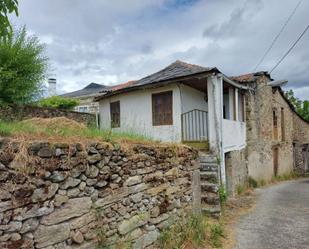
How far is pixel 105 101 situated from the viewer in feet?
46.0

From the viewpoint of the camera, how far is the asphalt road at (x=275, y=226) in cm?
580

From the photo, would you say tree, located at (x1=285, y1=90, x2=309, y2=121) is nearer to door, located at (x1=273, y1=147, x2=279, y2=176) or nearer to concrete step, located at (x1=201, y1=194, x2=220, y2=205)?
door, located at (x1=273, y1=147, x2=279, y2=176)

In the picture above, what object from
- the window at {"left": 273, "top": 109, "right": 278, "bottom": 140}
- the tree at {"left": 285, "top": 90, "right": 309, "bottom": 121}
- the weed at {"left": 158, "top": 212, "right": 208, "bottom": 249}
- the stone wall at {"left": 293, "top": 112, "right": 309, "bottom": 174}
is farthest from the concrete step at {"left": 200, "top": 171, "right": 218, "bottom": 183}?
the tree at {"left": 285, "top": 90, "right": 309, "bottom": 121}

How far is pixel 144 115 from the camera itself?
11828 mm

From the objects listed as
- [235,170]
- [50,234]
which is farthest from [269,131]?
[50,234]

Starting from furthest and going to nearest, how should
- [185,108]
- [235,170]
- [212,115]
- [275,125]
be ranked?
[275,125] < [235,170] < [185,108] < [212,115]

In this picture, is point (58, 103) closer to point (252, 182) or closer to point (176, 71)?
point (176, 71)

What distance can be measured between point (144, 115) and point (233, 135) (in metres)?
3.70

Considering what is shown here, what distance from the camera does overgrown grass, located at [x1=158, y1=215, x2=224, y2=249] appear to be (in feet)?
16.9

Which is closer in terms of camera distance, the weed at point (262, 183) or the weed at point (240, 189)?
the weed at point (240, 189)

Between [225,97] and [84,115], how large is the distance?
247 inches

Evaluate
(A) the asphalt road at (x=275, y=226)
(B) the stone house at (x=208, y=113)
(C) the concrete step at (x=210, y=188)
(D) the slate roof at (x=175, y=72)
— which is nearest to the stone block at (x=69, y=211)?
(A) the asphalt road at (x=275, y=226)

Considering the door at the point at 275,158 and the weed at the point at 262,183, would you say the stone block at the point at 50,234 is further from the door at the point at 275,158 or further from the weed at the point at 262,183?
the door at the point at 275,158

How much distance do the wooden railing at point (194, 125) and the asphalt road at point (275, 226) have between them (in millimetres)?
3180
